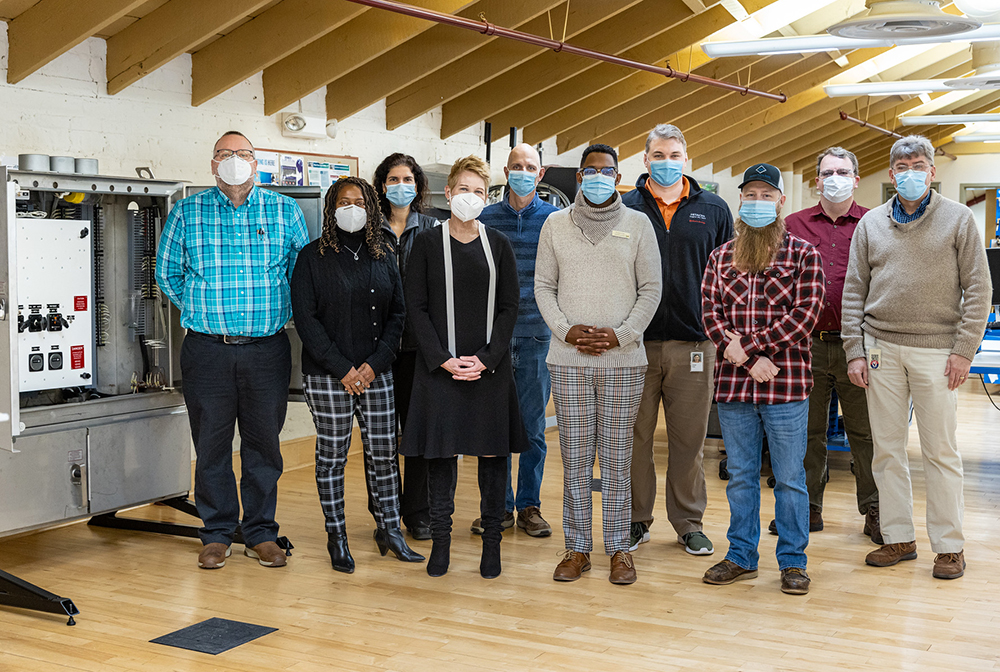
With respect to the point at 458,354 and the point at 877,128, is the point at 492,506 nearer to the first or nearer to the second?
the point at 458,354

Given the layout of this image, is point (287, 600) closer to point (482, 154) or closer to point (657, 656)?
point (657, 656)

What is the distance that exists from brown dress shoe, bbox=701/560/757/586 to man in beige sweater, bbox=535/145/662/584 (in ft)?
0.97

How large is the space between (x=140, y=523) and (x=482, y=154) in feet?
15.9

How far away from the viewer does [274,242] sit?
412 cm

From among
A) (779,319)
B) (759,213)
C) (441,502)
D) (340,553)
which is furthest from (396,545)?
(759,213)

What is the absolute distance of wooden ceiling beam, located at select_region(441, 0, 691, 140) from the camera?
750cm

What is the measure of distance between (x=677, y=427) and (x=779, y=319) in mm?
761

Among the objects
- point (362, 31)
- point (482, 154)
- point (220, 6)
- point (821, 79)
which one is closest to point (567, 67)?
point (482, 154)

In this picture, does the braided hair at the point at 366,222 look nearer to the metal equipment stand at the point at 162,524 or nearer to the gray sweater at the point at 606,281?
the gray sweater at the point at 606,281

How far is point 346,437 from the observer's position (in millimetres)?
4137

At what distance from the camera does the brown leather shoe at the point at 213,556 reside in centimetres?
413

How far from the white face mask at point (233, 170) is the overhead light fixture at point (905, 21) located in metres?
3.12

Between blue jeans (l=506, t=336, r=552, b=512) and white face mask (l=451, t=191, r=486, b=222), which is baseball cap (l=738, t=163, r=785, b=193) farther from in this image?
blue jeans (l=506, t=336, r=552, b=512)

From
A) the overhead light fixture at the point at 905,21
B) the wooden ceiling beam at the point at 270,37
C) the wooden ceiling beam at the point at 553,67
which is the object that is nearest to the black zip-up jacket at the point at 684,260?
the overhead light fixture at the point at 905,21
